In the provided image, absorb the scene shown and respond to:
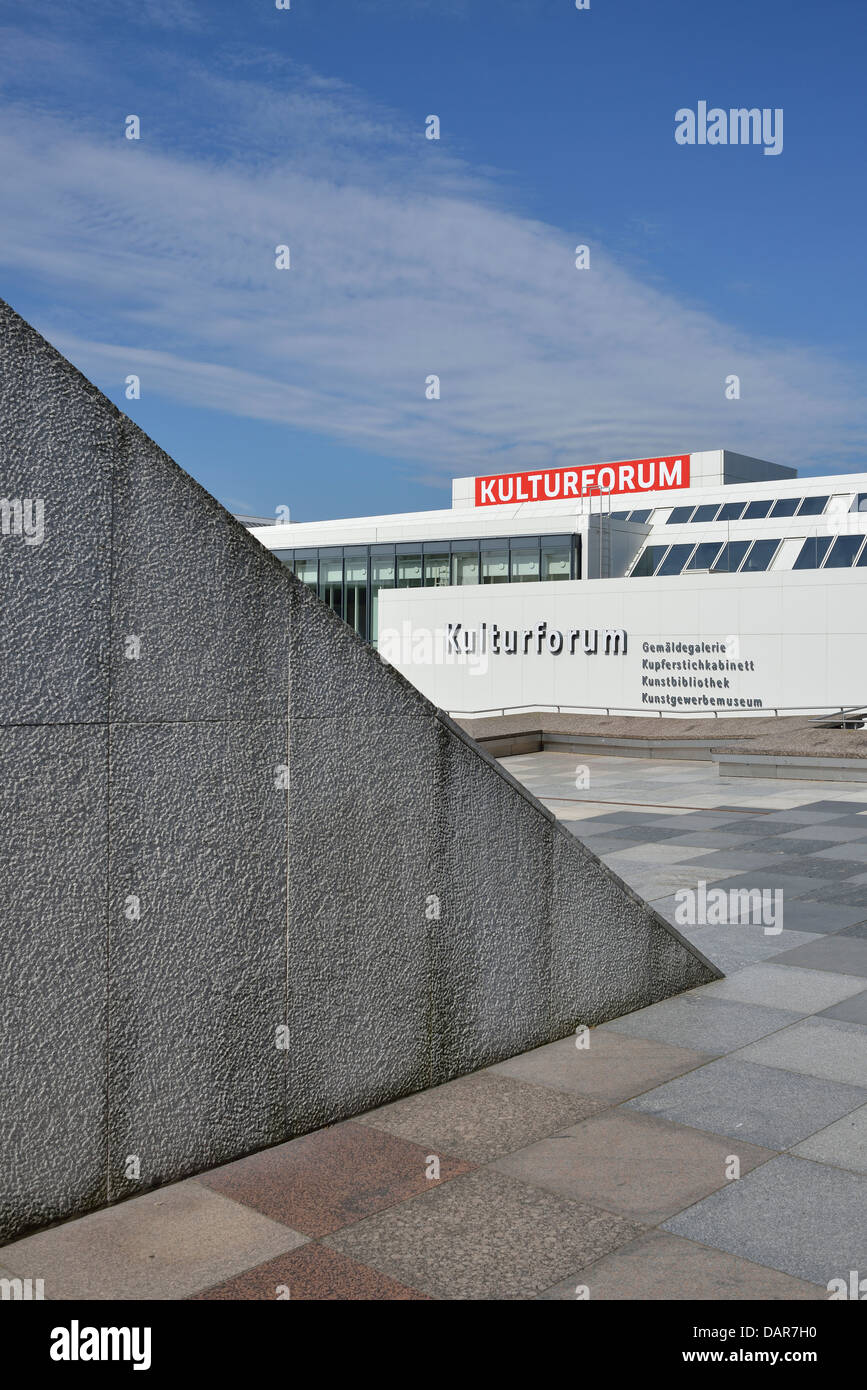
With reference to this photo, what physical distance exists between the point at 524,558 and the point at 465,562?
2.26 meters

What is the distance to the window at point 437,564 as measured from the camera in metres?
40.3

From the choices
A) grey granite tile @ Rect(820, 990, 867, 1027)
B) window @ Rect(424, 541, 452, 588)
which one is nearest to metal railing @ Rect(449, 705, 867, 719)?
window @ Rect(424, 541, 452, 588)

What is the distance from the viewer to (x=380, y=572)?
Answer: 4241 cm

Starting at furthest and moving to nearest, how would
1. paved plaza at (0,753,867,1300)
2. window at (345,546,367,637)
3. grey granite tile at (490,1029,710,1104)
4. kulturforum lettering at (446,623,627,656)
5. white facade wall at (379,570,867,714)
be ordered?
1. window at (345,546,367,637)
2. kulturforum lettering at (446,623,627,656)
3. white facade wall at (379,570,867,714)
4. grey granite tile at (490,1029,710,1104)
5. paved plaza at (0,753,867,1300)

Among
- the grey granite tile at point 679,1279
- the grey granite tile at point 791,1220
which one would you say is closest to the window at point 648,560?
the grey granite tile at point 791,1220

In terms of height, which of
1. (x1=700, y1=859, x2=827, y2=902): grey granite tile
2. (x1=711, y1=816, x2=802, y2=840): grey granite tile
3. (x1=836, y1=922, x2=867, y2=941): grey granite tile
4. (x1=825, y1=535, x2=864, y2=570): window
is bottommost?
(x1=836, y1=922, x2=867, y2=941): grey granite tile

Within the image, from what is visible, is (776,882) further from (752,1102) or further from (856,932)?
(752,1102)

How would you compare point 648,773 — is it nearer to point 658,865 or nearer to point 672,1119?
point 658,865

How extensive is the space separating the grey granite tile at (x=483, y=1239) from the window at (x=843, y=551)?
28.3 m

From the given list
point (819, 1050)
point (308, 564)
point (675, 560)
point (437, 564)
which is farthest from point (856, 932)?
point (308, 564)

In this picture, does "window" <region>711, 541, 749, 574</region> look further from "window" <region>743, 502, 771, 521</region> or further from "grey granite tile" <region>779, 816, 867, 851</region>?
"grey granite tile" <region>779, 816, 867, 851</region>

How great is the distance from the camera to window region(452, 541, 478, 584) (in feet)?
131

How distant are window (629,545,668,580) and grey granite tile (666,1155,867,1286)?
34538 mm
